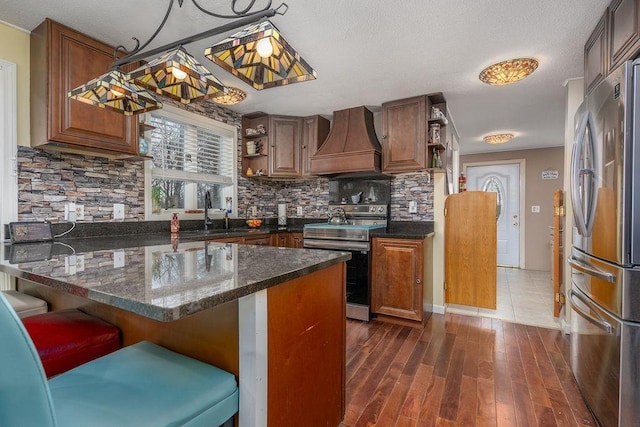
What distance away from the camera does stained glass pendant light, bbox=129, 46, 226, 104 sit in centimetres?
125

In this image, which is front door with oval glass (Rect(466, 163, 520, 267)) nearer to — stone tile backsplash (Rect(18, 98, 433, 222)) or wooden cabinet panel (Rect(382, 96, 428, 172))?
stone tile backsplash (Rect(18, 98, 433, 222))

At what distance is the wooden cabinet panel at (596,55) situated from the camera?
188cm

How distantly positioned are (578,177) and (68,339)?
263 centimetres

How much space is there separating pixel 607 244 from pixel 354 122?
8.35ft

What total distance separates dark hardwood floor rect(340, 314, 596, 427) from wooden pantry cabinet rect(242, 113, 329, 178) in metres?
2.01

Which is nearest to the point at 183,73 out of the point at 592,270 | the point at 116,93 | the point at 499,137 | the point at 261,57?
the point at 261,57

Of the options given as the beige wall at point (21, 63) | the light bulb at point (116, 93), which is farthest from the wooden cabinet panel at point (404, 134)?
the beige wall at point (21, 63)

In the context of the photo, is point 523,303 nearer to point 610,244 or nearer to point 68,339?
point 610,244

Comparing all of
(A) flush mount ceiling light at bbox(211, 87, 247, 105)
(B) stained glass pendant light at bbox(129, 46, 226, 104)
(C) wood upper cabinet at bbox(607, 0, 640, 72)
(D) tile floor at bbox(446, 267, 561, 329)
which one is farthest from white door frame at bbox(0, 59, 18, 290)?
(D) tile floor at bbox(446, 267, 561, 329)

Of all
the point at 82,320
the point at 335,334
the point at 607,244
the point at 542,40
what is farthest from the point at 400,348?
the point at 542,40

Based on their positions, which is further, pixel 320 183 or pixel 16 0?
pixel 320 183

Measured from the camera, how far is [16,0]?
1782 mm

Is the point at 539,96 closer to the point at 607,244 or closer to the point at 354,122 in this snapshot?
the point at 354,122

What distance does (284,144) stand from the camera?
12.6 ft
